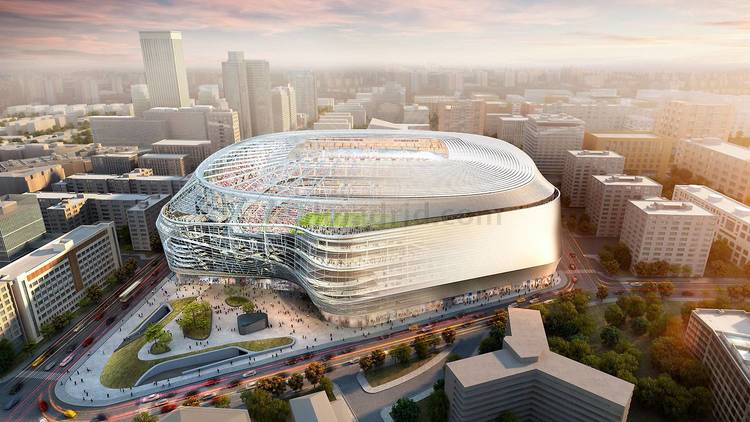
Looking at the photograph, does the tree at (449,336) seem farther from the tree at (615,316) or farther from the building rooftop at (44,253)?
the building rooftop at (44,253)

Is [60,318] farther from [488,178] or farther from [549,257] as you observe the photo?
[549,257]

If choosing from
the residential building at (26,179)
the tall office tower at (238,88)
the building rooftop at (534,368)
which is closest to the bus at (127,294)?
the building rooftop at (534,368)

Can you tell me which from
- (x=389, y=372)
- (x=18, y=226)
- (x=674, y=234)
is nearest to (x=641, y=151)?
(x=674, y=234)

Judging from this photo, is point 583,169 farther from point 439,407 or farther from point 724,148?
point 439,407

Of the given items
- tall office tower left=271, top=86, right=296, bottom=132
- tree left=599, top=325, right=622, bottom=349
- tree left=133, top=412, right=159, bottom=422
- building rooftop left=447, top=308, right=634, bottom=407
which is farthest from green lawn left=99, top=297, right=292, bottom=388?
tall office tower left=271, top=86, right=296, bottom=132

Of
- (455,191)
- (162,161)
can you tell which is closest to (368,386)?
(455,191)

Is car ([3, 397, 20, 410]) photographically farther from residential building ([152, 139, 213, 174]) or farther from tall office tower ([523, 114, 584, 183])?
tall office tower ([523, 114, 584, 183])
